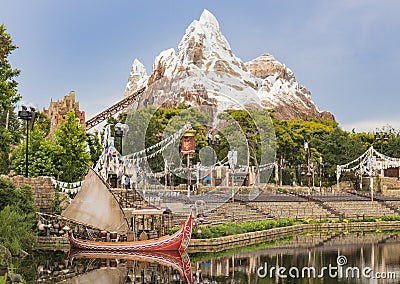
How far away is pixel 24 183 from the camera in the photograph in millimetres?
22578

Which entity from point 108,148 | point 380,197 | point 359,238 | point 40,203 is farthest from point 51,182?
point 380,197

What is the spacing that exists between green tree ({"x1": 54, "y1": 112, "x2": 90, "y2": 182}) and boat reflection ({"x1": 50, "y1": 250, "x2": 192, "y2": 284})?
45.3 feet

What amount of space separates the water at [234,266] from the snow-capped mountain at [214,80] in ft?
19.1

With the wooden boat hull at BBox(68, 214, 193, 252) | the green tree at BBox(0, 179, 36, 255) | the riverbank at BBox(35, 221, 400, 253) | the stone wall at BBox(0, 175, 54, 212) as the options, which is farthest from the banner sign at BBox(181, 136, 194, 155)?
the wooden boat hull at BBox(68, 214, 193, 252)

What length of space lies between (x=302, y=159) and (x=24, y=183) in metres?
33.0

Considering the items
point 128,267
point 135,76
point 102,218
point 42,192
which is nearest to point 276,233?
point 102,218

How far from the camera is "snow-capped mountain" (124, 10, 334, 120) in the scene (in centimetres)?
1981

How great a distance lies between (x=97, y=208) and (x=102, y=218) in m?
0.41

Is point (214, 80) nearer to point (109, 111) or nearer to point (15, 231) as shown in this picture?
point (15, 231)

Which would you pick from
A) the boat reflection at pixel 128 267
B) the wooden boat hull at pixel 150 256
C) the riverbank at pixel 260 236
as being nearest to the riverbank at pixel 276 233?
the riverbank at pixel 260 236

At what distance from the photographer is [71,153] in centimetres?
3238

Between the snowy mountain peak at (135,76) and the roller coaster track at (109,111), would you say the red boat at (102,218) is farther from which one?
the snowy mountain peak at (135,76)

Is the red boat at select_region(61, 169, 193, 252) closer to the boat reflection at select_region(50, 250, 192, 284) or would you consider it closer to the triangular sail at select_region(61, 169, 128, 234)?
the triangular sail at select_region(61, 169, 128, 234)

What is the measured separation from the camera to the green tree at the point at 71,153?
1254 inches
